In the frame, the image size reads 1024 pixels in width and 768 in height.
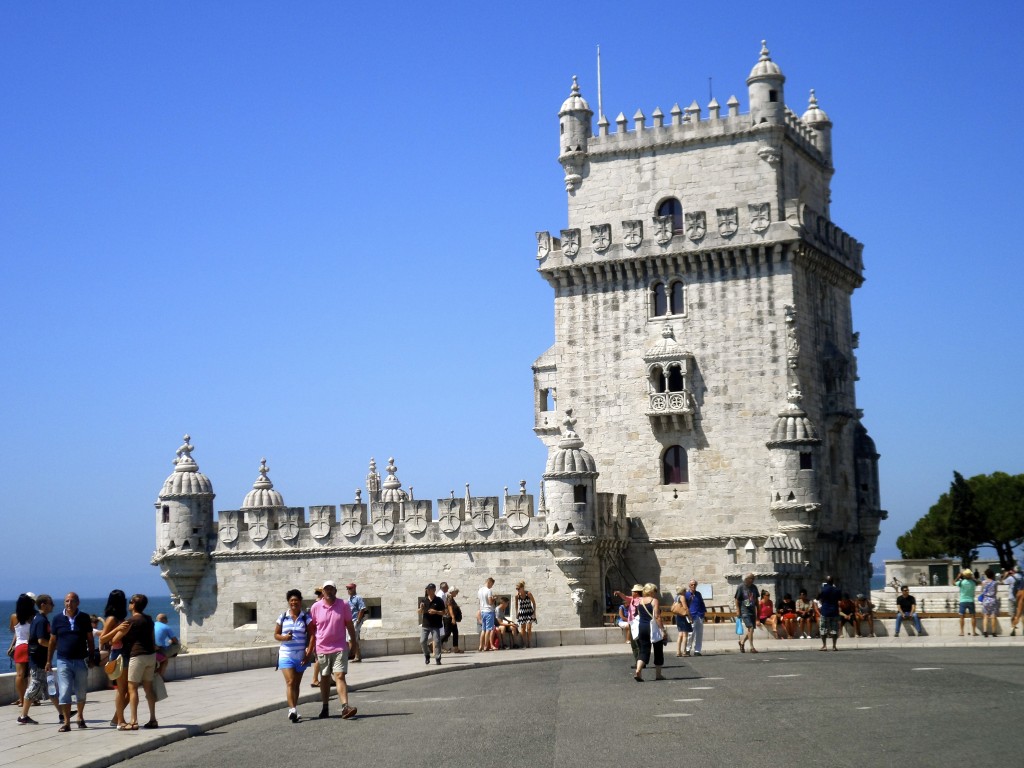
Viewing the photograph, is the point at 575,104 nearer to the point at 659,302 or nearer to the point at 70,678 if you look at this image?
the point at 659,302

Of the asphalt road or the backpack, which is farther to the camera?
the backpack

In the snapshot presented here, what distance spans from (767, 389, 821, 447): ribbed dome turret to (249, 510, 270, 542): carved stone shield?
53.1 feet

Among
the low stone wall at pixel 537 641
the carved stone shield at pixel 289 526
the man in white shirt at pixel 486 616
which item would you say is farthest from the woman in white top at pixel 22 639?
the carved stone shield at pixel 289 526

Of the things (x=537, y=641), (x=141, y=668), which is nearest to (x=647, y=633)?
(x=141, y=668)

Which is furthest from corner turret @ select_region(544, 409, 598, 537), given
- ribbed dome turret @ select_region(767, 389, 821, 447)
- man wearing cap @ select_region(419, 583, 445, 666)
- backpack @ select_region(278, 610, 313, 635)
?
backpack @ select_region(278, 610, 313, 635)

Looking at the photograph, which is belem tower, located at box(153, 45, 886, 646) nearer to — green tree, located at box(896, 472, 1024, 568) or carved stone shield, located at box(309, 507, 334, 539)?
carved stone shield, located at box(309, 507, 334, 539)

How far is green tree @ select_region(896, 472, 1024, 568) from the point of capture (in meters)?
80.3

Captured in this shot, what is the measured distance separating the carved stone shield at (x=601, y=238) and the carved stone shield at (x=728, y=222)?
3671 millimetres

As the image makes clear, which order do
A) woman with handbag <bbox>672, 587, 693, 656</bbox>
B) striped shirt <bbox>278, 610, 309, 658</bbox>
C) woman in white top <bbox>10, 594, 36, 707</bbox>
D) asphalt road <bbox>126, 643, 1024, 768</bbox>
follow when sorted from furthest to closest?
woman with handbag <bbox>672, 587, 693, 656</bbox> < woman in white top <bbox>10, 594, 36, 707</bbox> < striped shirt <bbox>278, 610, 309, 658</bbox> < asphalt road <bbox>126, 643, 1024, 768</bbox>

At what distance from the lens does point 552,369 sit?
51000 millimetres

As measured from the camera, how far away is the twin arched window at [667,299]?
45.6 m

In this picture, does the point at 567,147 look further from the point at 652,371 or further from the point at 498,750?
the point at 498,750

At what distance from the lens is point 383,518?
147ft

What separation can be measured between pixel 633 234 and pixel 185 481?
1668cm
